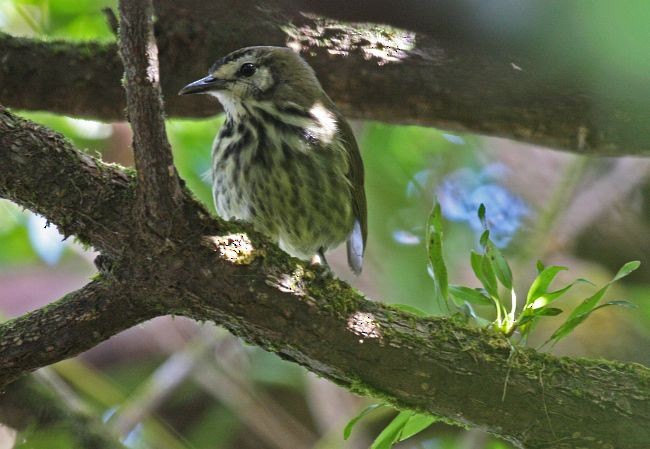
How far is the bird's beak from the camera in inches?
121

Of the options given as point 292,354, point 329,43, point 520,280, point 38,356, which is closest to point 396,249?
point 520,280

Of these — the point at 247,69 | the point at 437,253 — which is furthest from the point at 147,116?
the point at 247,69

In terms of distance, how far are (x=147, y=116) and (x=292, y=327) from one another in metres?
0.65

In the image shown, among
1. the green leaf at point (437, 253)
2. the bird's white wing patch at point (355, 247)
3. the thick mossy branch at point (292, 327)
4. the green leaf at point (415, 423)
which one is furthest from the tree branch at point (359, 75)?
the green leaf at point (415, 423)

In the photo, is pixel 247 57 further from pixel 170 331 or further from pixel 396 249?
pixel 170 331

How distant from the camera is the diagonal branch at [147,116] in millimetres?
1735

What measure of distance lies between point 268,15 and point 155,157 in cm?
175

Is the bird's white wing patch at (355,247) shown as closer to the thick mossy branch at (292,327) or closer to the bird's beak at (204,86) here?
the bird's beak at (204,86)

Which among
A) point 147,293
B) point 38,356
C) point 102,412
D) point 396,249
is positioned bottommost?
point 102,412

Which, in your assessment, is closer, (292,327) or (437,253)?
(292,327)

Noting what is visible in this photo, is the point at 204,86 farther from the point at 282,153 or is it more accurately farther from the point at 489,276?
the point at 489,276

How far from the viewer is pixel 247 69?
10.8 ft

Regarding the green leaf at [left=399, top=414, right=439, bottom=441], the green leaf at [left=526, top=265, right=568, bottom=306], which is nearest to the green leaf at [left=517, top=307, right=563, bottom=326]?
the green leaf at [left=526, top=265, right=568, bottom=306]

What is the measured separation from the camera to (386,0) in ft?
9.11
